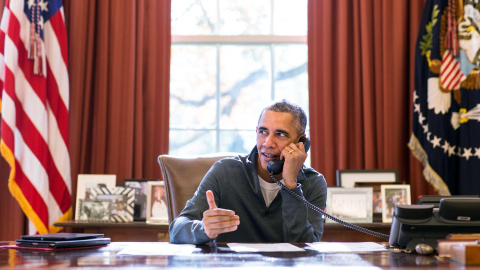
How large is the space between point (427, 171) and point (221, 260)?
253 centimetres

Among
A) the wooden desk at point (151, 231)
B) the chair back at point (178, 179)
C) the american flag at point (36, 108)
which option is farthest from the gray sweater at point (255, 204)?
the american flag at point (36, 108)

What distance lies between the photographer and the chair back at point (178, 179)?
2359mm

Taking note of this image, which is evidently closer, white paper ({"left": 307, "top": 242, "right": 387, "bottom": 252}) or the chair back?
white paper ({"left": 307, "top": 242, "right": 387, "bottom": 252})

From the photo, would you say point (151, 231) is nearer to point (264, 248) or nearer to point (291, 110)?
point (291, 110)

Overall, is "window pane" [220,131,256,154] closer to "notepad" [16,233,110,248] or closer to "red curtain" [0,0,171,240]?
"red curtain" [0,0,171,240]

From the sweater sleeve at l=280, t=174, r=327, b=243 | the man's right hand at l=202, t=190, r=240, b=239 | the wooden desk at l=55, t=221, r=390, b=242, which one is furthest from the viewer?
the wooden desk at l=55, t=221, r=390, b=242

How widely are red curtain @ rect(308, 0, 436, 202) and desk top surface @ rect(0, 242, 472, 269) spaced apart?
2.24 metres

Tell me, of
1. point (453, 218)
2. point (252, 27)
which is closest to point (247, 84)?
point (252, 27)

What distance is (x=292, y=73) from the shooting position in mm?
4043

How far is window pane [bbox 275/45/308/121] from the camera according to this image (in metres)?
4.04

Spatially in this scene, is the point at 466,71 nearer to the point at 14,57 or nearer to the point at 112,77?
the point at 112,77

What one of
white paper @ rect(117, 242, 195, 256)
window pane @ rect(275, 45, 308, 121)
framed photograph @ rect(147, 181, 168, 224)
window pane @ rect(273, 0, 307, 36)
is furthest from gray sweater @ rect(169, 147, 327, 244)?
window pane @ rect(273, 0, 307, 36)

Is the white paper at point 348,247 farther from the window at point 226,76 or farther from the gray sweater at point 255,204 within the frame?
the window at point 226,76

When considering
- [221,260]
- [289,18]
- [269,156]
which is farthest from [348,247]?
[289,18]
